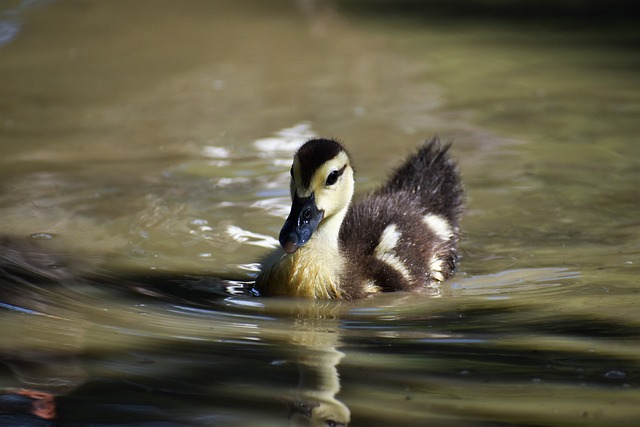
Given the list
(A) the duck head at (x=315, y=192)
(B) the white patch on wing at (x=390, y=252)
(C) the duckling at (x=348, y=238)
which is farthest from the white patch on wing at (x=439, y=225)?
(A) the duck head at (x=315, y=192)

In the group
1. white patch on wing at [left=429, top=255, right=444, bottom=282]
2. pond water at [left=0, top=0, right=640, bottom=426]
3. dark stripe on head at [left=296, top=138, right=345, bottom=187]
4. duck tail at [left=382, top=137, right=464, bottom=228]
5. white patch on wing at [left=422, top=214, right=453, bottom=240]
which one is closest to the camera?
pond water at [left=0, top=0, right=640, bottom=426]

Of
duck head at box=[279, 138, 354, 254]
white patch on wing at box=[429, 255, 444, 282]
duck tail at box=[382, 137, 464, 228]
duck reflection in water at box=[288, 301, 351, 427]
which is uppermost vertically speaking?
duck tail at box=[382, 137, 464, 228]

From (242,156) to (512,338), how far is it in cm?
371

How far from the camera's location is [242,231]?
6.16 meters

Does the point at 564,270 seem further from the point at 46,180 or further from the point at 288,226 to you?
the point at 46,180

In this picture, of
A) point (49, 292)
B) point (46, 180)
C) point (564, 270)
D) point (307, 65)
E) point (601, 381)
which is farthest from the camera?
point (307, 65)

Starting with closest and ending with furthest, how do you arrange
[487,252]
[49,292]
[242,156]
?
1. [49,292]
2. [487,252]
3. [242,156]

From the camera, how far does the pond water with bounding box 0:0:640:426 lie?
11.9 ft

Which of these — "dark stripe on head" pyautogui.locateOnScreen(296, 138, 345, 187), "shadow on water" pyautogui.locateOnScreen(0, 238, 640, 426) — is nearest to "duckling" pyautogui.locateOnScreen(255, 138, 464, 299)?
"dark stripe on head" pyautogui.locateOnScreen(296, 138, 345, 187)

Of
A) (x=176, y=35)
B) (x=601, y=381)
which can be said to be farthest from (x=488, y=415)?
(x=176, y=35)

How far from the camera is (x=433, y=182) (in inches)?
243

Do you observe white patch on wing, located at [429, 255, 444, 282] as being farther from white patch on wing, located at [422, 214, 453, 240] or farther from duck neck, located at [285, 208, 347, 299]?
duck neck, located at [285, 208, 347, 299]

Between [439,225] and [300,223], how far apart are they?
1.27 metres

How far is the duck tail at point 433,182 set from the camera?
6.08 metres
